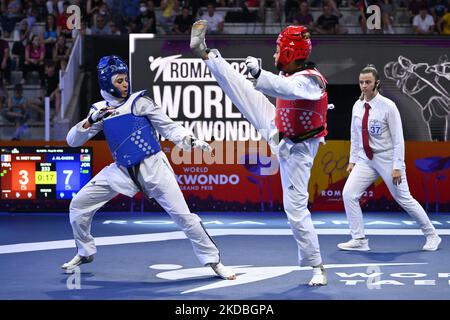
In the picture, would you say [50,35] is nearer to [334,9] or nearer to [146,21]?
[146,21]

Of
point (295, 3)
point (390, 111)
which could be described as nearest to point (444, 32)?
point (295, 3)

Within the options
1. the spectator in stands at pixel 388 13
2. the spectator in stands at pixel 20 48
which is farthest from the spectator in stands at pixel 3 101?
the spectator in stands at pixel 388 13

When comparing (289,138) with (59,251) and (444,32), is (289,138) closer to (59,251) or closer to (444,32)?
(59,251)

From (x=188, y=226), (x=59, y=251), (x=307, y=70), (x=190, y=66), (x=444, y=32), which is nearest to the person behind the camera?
(x=307, y=70)

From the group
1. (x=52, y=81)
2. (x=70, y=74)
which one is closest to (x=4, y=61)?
(x=52, y=81)

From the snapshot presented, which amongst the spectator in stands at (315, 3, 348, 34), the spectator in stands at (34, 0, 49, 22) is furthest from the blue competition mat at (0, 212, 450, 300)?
the spectator in stands at (34, 0, 49, 22)

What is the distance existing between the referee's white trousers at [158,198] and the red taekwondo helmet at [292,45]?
5.62ft

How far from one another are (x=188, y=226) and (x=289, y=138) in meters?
1.39

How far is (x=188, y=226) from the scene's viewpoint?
8.84 m

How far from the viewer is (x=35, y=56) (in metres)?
19.1

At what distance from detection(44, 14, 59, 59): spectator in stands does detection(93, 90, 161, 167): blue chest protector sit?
10.6 m

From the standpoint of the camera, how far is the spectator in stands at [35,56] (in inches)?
748

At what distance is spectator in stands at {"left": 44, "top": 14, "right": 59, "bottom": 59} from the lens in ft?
62.5

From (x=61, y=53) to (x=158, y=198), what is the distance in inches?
416
